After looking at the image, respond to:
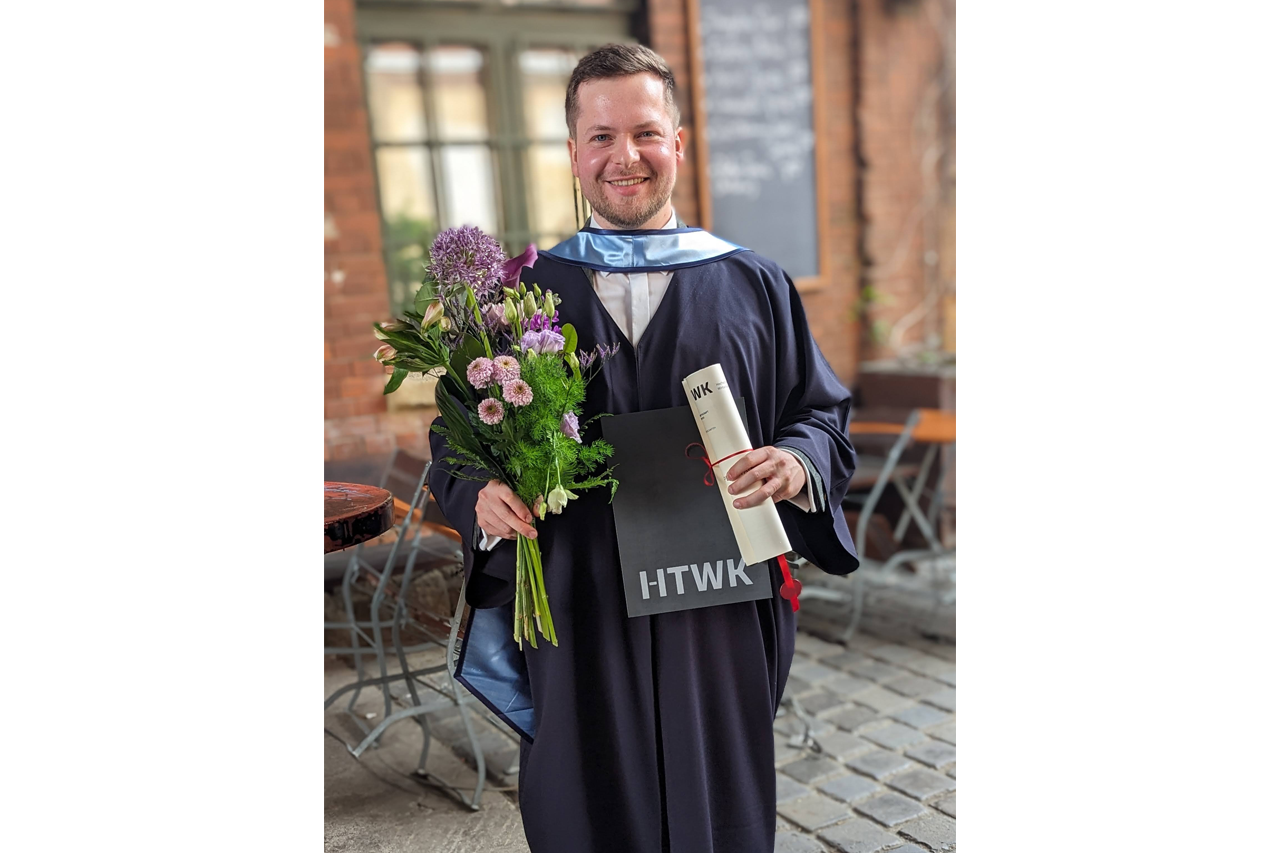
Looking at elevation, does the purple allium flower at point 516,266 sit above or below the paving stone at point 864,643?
above

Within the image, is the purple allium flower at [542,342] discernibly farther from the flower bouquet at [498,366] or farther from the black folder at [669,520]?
the black folder at [669,520]

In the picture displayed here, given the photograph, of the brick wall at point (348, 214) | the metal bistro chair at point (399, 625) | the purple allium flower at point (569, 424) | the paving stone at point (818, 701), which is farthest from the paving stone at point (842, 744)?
the brick wall at point (348, 214)

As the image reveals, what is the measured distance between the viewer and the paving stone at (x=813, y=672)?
13.8ft

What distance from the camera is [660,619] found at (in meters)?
2.25

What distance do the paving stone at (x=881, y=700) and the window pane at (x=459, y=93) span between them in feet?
10.5

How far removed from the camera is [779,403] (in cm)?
236

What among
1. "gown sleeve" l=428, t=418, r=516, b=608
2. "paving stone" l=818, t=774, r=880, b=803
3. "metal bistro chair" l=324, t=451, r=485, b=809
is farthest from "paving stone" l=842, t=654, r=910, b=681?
"gown sleeve" l=428, t=418, r=516, b=608

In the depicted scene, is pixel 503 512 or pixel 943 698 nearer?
pixel 503 512

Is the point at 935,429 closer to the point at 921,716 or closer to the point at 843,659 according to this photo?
the point at 843,659

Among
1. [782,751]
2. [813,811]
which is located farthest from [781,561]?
[782,751]

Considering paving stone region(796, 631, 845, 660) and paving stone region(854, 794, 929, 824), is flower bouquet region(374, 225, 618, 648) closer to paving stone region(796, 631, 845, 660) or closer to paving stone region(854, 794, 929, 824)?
paving stone region(854, 794, 929, 824)

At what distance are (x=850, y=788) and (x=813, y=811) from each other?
0.62 ft
